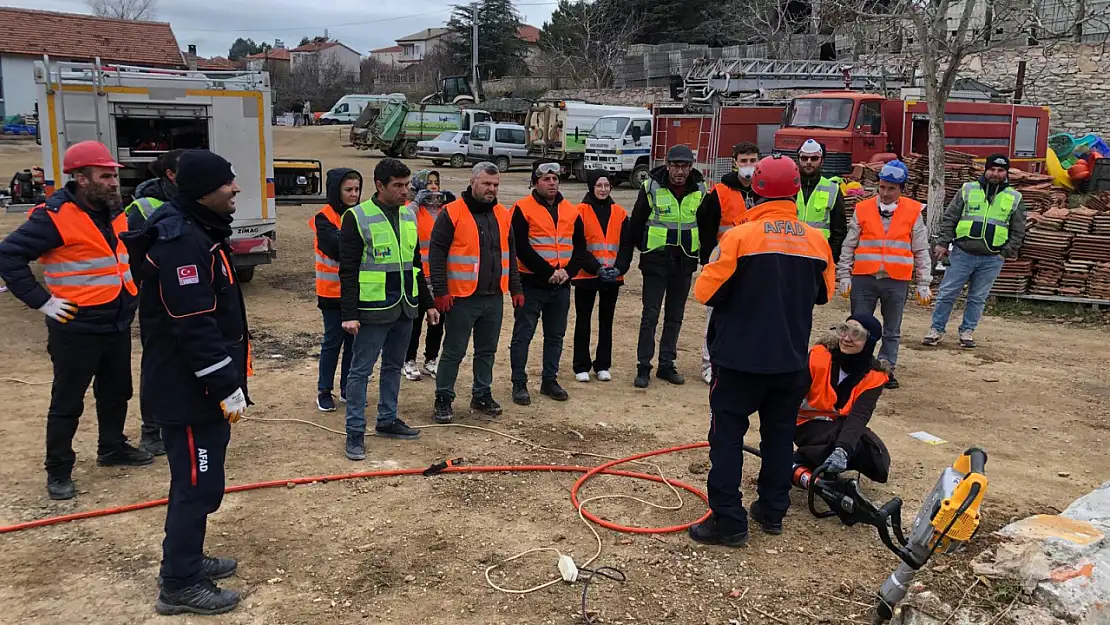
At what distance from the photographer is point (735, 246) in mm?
4055

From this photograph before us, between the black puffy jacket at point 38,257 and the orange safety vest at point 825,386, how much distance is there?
3946 mm

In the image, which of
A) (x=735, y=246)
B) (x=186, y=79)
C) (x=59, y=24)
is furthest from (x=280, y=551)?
(x=59, y=24)

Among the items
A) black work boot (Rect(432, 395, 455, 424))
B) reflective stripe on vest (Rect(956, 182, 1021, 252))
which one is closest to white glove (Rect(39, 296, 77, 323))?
black work boot (Rect(432, 395, 455, 424))

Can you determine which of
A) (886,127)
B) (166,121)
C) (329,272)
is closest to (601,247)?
(329,272)

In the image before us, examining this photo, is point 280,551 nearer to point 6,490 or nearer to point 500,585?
point 500,585

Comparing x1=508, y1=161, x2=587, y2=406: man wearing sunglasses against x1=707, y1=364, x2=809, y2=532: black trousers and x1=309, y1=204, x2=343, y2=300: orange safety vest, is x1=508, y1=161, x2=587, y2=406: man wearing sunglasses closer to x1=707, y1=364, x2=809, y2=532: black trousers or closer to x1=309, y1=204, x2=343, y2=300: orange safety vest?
x1=309, y1=204, x2=343, y2=300: orange safety vest

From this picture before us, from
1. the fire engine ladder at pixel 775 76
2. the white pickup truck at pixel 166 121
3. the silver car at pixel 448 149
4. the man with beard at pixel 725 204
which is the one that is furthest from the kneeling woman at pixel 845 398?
the silver car at pixel 448 149

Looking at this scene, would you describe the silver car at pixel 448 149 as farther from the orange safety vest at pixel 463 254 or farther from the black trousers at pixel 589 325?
the orange safety vest at pixel 463 254

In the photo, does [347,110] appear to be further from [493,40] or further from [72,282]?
[72,282]

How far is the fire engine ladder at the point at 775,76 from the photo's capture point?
21.0 meters

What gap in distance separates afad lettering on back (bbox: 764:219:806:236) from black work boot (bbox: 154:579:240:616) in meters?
2.95

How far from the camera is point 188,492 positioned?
11.3ft

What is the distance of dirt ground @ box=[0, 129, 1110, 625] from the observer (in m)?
3.65

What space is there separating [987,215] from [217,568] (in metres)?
7.26
